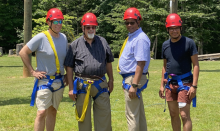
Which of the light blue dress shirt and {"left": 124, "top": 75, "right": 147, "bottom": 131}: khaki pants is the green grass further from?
the light blue dress shirt

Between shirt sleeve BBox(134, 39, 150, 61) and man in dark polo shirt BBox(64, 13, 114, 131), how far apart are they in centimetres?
53

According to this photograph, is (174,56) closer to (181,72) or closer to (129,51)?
(181,72)

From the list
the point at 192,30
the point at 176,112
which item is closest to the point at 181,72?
the point at 176,112

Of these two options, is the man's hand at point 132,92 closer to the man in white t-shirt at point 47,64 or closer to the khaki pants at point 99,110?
the khaki pants at point 99,110

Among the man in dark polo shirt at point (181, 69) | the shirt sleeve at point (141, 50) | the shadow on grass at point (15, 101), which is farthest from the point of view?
the shadow on grass at point (15, 101)

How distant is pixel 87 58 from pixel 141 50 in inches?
34.1

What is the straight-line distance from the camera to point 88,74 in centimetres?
482

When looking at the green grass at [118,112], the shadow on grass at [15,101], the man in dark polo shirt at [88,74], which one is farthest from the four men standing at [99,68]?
the shadow on grass at [15,101]

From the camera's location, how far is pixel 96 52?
4855 mm

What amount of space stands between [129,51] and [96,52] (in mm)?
535

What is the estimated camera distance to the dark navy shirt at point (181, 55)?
4820 mm

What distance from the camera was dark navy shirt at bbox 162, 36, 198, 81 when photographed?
15.8 feet

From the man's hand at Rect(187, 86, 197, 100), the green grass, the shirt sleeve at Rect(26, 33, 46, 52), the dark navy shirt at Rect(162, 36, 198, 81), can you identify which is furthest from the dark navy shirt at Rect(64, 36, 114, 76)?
the green grass

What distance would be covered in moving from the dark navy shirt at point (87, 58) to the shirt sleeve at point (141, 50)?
0.53 metres
